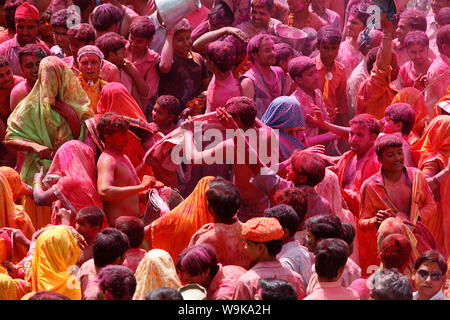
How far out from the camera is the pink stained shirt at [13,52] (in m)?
11.8

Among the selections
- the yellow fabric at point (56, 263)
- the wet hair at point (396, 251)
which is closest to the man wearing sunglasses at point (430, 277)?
the wet hair at point (396, 251)

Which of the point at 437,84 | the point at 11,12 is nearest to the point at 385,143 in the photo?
the point at 437,84

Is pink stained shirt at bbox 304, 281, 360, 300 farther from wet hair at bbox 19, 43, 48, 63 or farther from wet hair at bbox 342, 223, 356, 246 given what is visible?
wet hair at bbox 19, 43, 48, 63

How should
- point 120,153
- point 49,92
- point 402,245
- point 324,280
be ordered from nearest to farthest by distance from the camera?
point 324,280 → point 402,245 → point 120,153 → point 49,92

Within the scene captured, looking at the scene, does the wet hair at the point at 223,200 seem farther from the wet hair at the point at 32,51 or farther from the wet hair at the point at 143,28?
the wet hair at the point at 143,28

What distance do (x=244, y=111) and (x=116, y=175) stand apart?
1.13m

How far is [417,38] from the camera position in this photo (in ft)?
40.5

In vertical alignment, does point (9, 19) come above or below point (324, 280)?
above

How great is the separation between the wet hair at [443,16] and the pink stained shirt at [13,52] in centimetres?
420

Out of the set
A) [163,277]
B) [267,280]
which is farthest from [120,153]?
[267,280]

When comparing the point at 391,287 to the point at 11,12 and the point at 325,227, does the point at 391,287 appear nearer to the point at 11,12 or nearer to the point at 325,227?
the point at 325,227

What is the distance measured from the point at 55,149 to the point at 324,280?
144 inches

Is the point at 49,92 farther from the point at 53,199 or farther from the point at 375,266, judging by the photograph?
the point at 375,266
